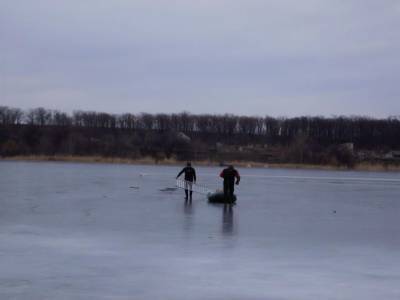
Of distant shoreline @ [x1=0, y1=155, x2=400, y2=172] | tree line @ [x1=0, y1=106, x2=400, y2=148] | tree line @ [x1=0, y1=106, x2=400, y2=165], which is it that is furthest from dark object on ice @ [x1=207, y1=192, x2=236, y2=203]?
tree line @ [x1=0, y1=106, x2=400, y2=148]

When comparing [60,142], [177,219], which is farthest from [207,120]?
[177,219]

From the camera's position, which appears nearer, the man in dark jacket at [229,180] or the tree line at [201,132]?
the man in dark jacket at [229,180]

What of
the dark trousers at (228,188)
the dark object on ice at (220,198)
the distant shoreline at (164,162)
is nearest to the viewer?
the dark trousers at (228,188)

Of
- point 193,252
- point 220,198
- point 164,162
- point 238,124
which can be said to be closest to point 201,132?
point 238,124

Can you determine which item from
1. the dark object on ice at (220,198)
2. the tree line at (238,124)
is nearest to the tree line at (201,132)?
the tree line at (238,124)

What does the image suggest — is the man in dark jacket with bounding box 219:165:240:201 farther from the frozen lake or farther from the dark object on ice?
the frozen lake

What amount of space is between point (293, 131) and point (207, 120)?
16.6m

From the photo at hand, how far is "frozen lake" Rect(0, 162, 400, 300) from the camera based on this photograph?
28.0 ft

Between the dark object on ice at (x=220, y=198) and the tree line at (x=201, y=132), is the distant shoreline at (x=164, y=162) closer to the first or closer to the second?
the tree line at (x=201, y=132)

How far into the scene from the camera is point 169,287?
28.2 ft

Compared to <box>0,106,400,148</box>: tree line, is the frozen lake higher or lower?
lower

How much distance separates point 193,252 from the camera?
1142 centimetres

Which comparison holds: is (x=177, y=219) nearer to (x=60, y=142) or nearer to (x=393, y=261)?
(x=393, y=261)

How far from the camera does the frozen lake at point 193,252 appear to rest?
853cm
